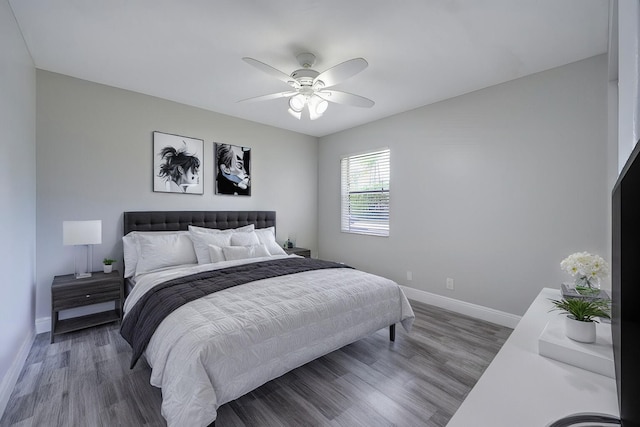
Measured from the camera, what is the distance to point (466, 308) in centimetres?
332

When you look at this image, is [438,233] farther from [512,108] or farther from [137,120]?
[137,120]

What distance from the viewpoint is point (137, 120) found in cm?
334

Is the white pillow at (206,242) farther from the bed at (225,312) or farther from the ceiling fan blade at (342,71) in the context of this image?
the ceiling fan blade at (342,71)

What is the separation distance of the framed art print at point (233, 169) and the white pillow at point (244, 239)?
0.82 metres

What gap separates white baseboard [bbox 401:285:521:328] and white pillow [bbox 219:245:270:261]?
82.7 inches

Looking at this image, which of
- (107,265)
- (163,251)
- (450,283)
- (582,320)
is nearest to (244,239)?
(163,251)

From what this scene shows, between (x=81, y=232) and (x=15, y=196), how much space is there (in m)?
0.69

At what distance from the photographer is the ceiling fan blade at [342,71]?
6.68 feet

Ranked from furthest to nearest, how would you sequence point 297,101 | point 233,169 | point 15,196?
point 233,169 < point 297,101 < point 15,196

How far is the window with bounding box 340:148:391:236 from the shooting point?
167 inches

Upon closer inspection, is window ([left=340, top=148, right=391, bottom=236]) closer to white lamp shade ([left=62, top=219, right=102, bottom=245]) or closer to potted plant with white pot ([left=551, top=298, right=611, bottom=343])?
potted plant with white pot ([left=551, top=298, right=611, bottom=343])

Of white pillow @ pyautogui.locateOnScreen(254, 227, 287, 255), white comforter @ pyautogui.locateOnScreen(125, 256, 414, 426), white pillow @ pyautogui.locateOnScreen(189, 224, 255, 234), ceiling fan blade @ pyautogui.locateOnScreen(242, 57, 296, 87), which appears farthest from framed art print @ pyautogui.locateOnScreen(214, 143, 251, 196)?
ceiling fan blade @ pyautogui.locateOnScreen(242, 57, 296, 87)

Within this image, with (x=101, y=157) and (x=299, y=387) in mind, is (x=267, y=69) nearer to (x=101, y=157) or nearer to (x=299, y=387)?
(x=101, y=157)

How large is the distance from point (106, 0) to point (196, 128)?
197 centimetres
